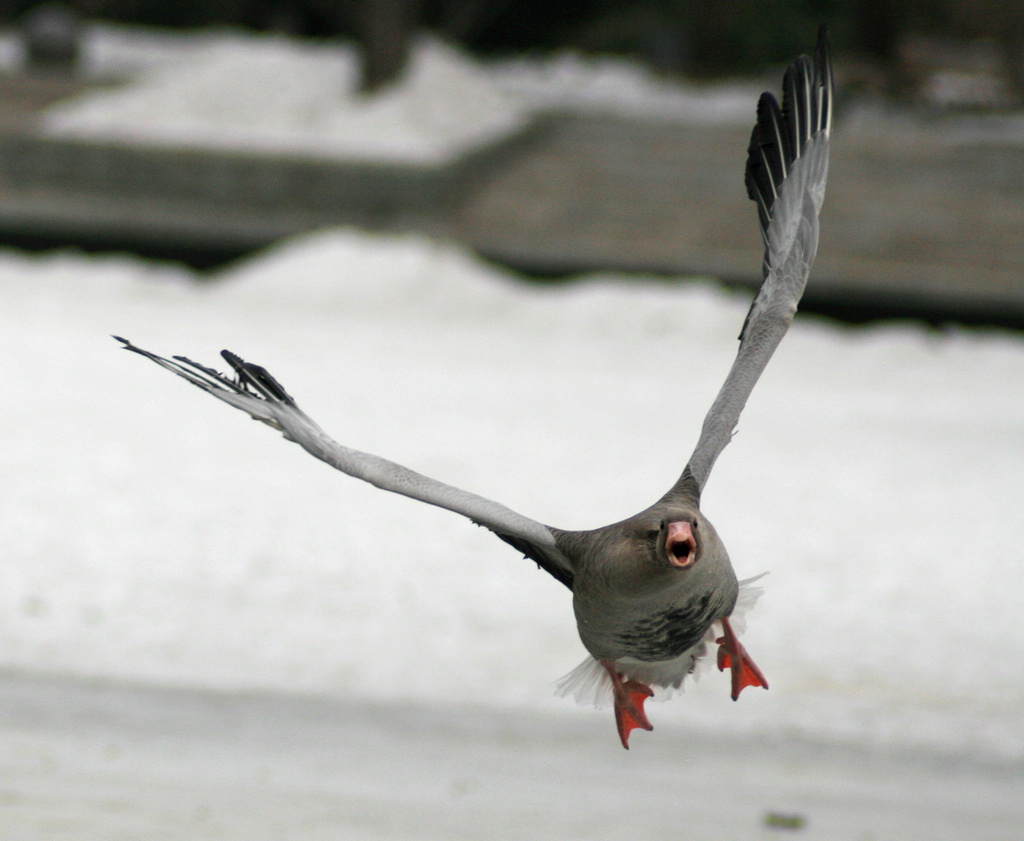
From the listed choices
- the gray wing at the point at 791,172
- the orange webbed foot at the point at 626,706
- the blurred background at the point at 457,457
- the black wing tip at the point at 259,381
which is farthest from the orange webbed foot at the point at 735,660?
the blurred background at the point at 457,457

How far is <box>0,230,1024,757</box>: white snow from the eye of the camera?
709 cm

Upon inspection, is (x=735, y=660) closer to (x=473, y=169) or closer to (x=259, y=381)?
(x=259, y=381)

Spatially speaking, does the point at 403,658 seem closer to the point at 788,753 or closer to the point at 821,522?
the point at 788,753

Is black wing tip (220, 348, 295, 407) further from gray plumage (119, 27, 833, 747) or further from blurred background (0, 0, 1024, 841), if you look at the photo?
blurred background (0, 0, 1024, 841)

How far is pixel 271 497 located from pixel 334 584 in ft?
3.78

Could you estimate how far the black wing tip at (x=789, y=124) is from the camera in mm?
4320

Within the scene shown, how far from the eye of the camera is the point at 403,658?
283 inches

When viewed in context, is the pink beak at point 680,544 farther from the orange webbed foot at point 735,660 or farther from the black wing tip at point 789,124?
the black wing tip at point 789,124

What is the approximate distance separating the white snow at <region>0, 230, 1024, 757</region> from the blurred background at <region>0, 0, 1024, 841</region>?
0.03 m

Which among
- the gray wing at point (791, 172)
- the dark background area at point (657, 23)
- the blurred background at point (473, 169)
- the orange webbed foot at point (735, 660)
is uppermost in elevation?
the dark background area at point (657, 23)

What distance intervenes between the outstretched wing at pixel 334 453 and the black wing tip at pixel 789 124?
140cm

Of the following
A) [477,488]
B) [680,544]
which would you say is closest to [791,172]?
[680,544]

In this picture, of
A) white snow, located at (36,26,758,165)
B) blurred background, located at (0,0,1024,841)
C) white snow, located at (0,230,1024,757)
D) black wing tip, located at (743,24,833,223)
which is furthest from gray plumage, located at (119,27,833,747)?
white snow, located at (36,26,758,165)

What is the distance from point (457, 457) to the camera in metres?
9.42
